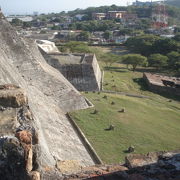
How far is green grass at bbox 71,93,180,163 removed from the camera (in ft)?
37.2

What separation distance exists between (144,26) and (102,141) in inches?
3990

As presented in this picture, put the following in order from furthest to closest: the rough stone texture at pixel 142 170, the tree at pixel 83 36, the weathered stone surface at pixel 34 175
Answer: the tree at pixel 83 36 → the rough stone texture at pixel 142 170 → the weathered stone surface at pixel 34 175

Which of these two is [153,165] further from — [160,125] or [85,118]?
[160,125]

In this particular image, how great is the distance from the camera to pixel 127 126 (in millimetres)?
13500

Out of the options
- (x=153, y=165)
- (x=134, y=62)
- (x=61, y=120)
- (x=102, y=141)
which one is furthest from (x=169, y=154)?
(x=134, y=62)

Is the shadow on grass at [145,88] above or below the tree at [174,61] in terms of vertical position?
below

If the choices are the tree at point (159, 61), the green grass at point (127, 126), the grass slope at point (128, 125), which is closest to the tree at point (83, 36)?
the tree at point (159, 61)

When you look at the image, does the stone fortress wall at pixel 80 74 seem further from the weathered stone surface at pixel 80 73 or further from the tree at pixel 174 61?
the tree at pixel 174 61

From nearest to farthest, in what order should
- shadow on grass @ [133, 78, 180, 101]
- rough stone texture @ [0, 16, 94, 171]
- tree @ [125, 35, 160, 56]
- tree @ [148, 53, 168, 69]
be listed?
rough stone texture @ [0, 16, 94, 171] < shadow on grass @ [133, 78, 180, 101] < tree @ [148, 53, 168, 69] < tree @ [125, 35, 160, 56]

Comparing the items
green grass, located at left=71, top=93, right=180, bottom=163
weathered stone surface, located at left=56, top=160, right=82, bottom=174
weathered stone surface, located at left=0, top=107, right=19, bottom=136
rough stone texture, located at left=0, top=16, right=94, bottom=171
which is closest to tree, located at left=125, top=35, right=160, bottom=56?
green grass, located at left=71, top=93, right=180, bottom=163

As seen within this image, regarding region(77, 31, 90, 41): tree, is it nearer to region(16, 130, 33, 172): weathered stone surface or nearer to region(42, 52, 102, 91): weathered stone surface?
region(42, 52, 102, 91): weathered stone surface

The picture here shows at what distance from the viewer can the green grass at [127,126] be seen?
11.4m

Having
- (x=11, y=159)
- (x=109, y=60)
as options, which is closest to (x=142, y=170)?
(x=11, y=159)

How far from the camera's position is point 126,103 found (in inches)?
698
